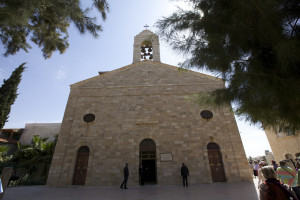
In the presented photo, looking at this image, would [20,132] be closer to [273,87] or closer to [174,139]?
[174,139]

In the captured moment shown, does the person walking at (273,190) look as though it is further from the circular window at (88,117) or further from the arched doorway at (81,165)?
the circular window at (88,117)

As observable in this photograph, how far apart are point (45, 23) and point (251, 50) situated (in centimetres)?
629

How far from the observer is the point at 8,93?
13672mm

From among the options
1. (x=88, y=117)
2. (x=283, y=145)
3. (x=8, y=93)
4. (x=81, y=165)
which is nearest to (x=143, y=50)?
(x=88, y=117)

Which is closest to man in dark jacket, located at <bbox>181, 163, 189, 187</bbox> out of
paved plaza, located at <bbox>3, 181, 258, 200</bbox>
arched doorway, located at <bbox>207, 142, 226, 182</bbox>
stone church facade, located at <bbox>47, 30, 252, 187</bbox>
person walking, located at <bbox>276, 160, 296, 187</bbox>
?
stone church facade, located at <bbox>47, 30, 252, 187</bbox>

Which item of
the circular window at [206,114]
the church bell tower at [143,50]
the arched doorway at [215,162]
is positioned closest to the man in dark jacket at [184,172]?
the arched doorway at [215,162]

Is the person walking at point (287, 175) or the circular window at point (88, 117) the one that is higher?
the circular window at point (88, 117)

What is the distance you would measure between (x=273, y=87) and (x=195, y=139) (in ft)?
24.9

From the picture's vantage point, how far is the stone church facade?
354 inches

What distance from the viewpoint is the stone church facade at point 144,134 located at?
8.98m

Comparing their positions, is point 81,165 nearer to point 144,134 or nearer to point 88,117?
point 88,117

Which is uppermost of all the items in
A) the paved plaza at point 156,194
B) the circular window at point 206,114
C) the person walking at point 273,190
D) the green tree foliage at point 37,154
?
the circular window at point 206,114

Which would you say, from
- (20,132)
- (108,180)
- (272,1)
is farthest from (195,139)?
(20,132)

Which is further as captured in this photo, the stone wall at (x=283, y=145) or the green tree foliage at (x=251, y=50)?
the stone wall at (x=283, y=145)
